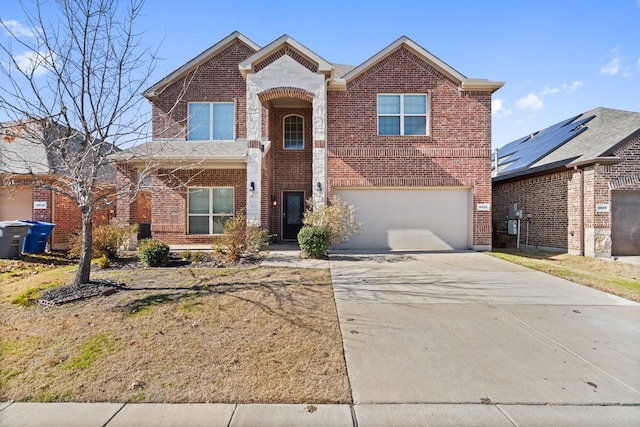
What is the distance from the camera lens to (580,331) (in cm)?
455

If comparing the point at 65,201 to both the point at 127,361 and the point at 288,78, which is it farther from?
the point at 127,361

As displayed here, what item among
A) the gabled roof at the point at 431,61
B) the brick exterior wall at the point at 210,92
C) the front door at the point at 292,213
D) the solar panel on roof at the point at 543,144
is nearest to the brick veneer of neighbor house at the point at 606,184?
the solar panel on roof at the point at 543,144

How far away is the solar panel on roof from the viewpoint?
1445cm

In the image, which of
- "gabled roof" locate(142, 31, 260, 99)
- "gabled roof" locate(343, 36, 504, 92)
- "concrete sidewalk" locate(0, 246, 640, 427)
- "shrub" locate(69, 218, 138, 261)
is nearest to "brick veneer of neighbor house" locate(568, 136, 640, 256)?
"gabled roof" locate(343, 36, 504, 92)

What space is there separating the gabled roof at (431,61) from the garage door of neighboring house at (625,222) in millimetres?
5961

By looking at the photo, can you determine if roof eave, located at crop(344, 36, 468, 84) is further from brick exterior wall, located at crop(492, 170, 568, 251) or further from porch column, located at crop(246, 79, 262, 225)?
brick exterior wall, located at crop(492, 170, 568, 251)

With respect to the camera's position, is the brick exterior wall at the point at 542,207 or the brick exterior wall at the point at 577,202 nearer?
the brick exterior wall at the point at 577,202

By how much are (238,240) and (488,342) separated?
277 inches

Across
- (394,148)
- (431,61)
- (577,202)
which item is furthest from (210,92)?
(577,202)

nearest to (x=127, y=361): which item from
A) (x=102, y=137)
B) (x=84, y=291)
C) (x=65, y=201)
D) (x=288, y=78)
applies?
(x=84, y=291)

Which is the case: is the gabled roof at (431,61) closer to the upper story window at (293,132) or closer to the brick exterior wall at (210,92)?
the upper story window at (293,132)

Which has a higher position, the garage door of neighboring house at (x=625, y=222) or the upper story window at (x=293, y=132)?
the upper story window at (x=293, y=132)

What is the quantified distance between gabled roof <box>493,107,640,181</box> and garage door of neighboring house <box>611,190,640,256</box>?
1.52 metres

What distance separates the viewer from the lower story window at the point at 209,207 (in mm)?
12562
